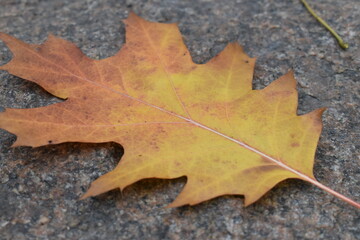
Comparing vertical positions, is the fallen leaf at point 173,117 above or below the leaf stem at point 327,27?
above

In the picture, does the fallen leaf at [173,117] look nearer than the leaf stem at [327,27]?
Yes

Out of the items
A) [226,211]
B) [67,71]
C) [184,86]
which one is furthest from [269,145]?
[67,71]

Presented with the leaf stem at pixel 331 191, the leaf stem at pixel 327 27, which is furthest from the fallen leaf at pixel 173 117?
the leaf stem at pixel 327 27

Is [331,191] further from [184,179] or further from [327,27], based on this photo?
[327,27]

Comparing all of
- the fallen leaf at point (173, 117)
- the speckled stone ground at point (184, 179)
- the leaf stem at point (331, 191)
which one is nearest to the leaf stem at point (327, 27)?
the speckled stone ground at point (184, 179)

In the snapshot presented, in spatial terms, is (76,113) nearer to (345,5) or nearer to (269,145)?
(269,145)

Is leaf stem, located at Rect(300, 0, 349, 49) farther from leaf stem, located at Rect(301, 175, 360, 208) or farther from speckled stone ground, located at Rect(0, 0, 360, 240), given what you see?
leaf stem, located at Rect(301, 175, 360, 208)

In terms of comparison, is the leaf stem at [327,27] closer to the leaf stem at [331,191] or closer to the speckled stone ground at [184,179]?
the speckled stone ground at [184,179]

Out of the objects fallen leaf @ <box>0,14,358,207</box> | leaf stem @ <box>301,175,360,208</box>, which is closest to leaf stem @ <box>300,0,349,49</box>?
fallen leaf @ <box>0,14,358,207</box>
